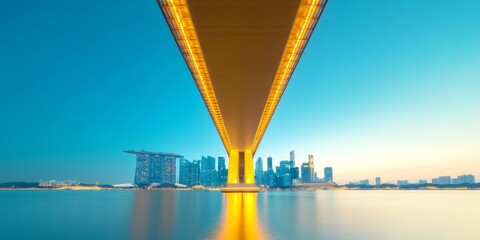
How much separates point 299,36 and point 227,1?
17.1 ft

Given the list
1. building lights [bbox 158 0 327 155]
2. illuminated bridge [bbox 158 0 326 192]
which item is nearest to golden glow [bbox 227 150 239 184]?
illuminated bridge [bbox 158 0 326 192]

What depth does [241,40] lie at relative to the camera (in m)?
12.8

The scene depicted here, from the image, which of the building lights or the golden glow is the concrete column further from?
the building lights

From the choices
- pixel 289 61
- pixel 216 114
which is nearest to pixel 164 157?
pixel 216 114

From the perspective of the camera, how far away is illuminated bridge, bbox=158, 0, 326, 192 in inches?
413

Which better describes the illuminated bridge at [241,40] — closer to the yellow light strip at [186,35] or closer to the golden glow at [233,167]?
the yellow light strip at [186,35]

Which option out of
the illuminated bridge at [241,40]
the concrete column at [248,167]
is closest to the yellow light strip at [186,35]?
the illuminated bridge at [241,40]

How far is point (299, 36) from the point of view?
14.2m

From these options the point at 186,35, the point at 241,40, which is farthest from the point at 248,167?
the point at 241,40

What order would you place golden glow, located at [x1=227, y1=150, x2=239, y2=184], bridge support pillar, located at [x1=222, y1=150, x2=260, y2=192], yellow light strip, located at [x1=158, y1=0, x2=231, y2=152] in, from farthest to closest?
bridge support pillar, located at [x1=222, y1=150, x2=260, y2=192] → golden glow, located at [x1=227, y1=150, x2=239, y2=184] → yellow light strip, located at [x1=158, y1=0, x2=231, y2=152]

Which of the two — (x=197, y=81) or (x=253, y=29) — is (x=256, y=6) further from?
(x=197, y=81)

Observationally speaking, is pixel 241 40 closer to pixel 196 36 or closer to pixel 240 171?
pixel 196 36

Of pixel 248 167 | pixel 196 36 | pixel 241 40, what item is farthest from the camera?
pixel 248 167

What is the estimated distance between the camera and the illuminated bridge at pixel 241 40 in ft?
34.4
